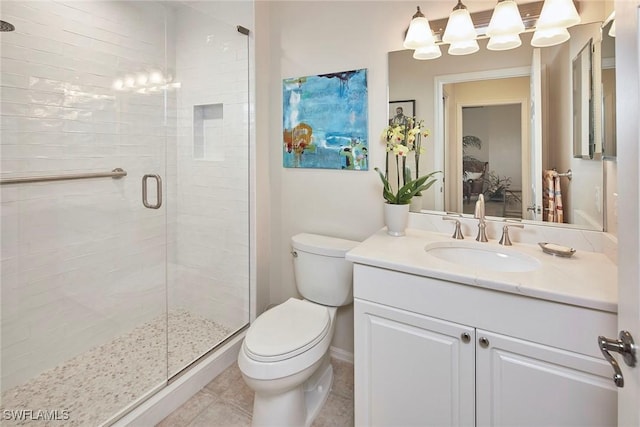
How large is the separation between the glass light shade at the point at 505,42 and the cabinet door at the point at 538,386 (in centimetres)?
124

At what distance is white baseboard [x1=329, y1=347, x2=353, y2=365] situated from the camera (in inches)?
80.2

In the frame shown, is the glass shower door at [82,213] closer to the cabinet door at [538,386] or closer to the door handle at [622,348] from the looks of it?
the cabinet door at [538,386]

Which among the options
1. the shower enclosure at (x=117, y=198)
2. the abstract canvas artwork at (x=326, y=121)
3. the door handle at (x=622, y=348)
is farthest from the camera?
the abstract canvas artwork at (x=326, y=121)

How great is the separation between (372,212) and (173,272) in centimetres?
149

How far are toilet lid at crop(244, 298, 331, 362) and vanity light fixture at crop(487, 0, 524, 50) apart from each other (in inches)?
59.5

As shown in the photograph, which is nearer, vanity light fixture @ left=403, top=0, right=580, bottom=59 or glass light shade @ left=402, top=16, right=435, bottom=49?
vanity light fixture @ left=403, top=0, right=580, bottom=59

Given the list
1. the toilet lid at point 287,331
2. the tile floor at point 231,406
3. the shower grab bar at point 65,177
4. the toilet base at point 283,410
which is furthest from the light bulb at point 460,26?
the shower grab bar at point 65,177

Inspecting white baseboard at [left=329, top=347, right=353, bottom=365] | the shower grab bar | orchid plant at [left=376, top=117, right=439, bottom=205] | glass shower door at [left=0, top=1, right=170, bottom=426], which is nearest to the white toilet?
white baseboard at [left=329, top=347, right=353, bottom=365]

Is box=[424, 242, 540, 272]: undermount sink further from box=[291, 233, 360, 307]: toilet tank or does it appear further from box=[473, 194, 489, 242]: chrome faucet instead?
box=[291, 233, 360, 307]: toilet tank

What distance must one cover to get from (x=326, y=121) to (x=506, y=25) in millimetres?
981

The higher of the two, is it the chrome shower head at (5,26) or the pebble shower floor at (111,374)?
the chrome shower head at (5,26)

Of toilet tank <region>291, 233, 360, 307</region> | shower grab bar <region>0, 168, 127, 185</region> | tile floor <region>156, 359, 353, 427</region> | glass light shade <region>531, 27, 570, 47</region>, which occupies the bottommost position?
tile floor <region>156, 359, 353, 427</region>

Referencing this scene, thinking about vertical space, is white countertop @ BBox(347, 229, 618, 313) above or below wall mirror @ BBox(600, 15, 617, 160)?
below

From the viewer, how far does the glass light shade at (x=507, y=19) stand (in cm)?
140
